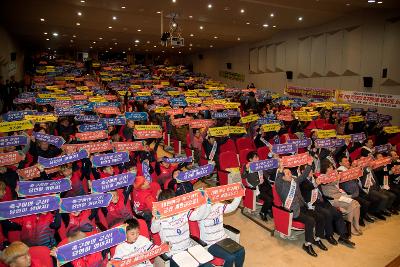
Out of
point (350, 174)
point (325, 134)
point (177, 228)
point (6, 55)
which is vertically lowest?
point (177, 228)

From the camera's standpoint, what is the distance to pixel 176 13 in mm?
15164

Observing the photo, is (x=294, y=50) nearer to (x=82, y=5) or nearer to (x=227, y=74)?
(x=227, y=74)

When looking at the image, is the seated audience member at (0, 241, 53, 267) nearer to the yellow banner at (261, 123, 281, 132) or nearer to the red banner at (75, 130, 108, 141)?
the red banner at (75, 130, 108, 141)

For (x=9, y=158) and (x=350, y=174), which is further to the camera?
(x=350, y=174)

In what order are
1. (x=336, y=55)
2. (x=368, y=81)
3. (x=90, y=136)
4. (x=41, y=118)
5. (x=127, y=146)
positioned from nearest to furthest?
(x=127, y=146) → (x=90, y=136) → (x=41, y=118) → (x=368, y=81) → (x=336, y=55)

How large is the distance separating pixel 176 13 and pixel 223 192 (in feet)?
42.4

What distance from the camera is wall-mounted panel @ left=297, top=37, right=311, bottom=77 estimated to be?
19.6 m

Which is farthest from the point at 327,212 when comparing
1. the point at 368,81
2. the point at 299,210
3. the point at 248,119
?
the point at 368,81

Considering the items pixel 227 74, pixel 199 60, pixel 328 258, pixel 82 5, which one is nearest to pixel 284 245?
pixel 328 258

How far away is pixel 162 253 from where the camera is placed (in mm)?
3646

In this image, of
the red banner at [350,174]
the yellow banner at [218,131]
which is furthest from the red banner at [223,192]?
the yellow banner at [218,131]

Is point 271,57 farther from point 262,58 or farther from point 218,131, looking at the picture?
point 218,131

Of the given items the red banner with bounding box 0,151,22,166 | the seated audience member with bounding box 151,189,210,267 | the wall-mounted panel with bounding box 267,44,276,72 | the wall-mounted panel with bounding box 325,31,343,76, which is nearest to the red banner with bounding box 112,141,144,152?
the red banner with bounding box 0,151,22,166

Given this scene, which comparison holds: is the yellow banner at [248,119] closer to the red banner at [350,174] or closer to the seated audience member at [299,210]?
the red banner at [350,174]
